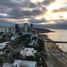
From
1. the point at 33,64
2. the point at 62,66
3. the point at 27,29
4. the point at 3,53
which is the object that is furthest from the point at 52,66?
the point at 27,29

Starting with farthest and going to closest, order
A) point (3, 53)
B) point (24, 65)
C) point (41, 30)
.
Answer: point (41, 30) → point (3, 53) → point (24, 65)

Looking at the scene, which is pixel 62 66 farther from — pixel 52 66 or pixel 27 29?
pixel 27 29

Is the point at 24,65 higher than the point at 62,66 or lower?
higher

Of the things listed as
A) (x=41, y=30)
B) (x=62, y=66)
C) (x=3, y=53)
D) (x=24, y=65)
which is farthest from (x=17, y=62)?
(x=41, y=30)

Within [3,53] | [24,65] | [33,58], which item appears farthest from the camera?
[3,53]

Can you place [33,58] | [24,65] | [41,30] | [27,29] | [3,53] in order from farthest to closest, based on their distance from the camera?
[41,30], [27,29], [3,53], [33,58], [24,65]

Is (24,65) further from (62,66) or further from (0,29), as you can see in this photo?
(0,29)

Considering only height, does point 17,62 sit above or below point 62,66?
above

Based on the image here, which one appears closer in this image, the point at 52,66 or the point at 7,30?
the point at 52,66

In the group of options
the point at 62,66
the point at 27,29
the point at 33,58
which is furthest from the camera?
the point at 27,29

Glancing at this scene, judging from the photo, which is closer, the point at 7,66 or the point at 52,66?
the point at 7,66
